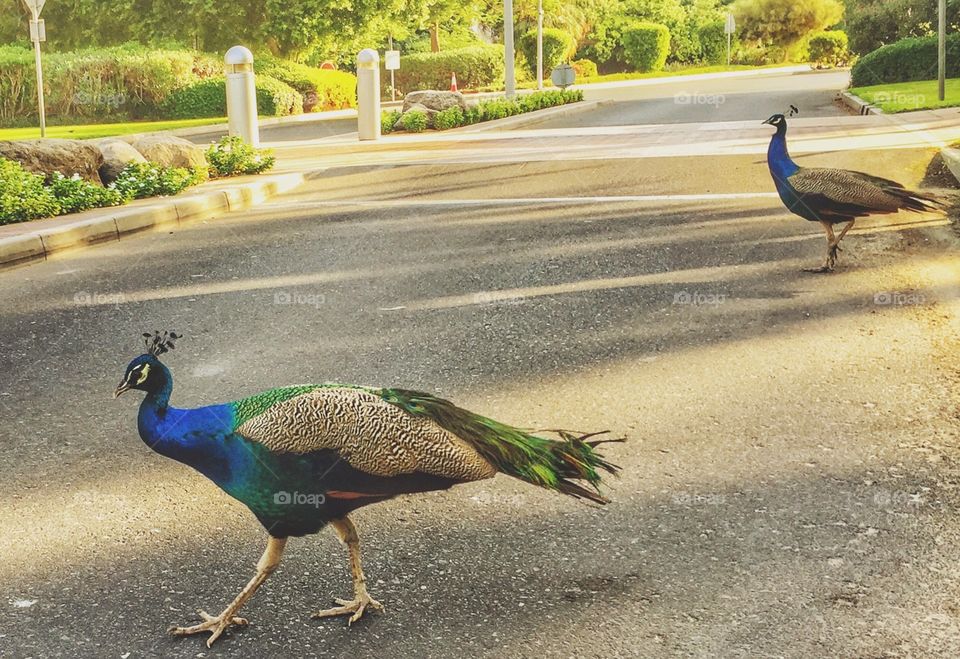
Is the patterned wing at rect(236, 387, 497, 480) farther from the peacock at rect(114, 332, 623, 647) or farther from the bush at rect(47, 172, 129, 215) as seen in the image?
the bush at rect(47, 172, 129, 215)

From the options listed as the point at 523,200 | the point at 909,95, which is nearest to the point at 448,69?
the point at 909,95

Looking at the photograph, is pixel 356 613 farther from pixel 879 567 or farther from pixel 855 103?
pixel 855 103

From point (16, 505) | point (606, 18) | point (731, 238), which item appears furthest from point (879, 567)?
point (606, 18)

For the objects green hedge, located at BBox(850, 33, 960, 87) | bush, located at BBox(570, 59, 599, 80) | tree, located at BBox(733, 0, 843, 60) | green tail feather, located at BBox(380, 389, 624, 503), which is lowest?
green tail feather, located at BBox(380, 389, 624, 503)

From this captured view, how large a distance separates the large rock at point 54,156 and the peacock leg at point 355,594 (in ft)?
36.3

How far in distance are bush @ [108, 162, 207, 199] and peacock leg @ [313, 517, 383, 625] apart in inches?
428

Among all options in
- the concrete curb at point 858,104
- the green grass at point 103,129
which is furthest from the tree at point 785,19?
the green grass at point 103,129

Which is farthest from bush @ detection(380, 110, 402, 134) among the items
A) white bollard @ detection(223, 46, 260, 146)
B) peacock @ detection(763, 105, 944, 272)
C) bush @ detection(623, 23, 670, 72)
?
bush @ detection(623, 23, 670, 72)

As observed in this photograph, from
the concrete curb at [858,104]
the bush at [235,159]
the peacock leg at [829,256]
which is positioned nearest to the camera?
the peacock leg at [829,256]

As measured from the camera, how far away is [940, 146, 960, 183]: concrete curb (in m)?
13.4

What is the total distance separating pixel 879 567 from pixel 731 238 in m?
6.70

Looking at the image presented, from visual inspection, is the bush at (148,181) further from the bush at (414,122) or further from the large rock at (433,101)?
the large rock at (433,101)

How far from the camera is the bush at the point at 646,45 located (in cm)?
6078

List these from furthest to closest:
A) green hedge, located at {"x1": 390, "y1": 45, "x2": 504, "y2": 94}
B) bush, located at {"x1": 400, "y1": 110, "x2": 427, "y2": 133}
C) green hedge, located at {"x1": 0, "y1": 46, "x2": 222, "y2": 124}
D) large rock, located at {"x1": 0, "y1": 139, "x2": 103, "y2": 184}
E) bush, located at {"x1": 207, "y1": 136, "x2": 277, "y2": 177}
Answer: green hedge, located at {"x1": 390, "y1": 45, "x2": 504, "y2": 94}, green hedge, located at {"x1": 0, "y1": 46, "x2": 222, "y2": 124}, bush, located at {"x1": 400, "y1": 110, "x2": 427, "y2": 133}, bush, located at {"x1": 207, "y1": 136, "x2": 277, "y2": 177}, large rock, located at {"x1": 0, "y1": 139, "x2": 103, "y2": 184}
